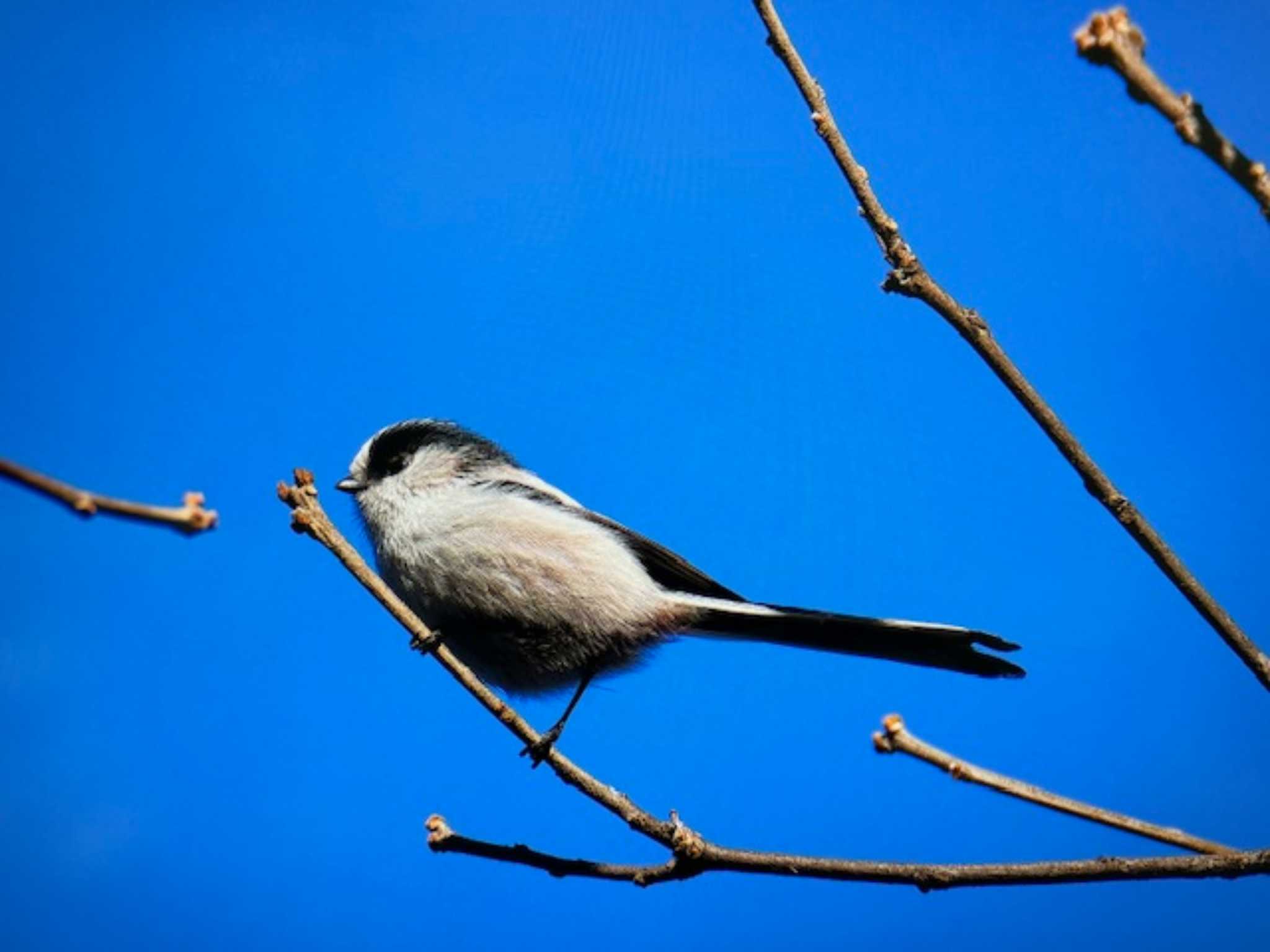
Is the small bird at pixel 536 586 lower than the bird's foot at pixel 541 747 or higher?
higher

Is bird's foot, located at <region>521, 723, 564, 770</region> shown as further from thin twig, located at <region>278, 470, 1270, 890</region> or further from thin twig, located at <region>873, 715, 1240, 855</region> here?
thin twig, located at <region>873, 715, 1240, 855</region>

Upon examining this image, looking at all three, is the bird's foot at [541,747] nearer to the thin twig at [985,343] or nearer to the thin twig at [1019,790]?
the thin twig at [1019,790]

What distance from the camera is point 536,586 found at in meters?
1.70

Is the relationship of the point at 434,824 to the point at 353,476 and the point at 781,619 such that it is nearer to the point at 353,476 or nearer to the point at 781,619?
the point at 781,619

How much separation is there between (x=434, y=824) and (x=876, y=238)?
2.40ft

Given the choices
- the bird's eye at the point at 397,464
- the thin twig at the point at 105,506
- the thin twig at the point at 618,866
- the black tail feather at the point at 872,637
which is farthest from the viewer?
the bird's eye at the point at 397,464

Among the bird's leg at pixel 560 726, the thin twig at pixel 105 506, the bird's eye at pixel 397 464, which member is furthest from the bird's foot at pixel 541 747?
the thin twig at pixel 105 506

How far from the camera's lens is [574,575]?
1732 millimetres

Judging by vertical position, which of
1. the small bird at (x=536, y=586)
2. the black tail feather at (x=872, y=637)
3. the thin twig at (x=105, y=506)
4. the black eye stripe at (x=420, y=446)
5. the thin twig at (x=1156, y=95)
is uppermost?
the black eye stripe at (x=420, y=446)

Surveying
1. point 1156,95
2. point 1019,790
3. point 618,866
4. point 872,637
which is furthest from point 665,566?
point 1156,95

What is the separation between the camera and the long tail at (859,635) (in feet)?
4.31

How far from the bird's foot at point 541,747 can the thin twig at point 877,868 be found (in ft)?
0.33

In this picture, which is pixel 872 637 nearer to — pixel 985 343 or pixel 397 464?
pixel 985 343

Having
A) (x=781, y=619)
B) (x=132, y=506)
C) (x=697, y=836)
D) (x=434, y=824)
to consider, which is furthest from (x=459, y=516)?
(x=132, y=506)
